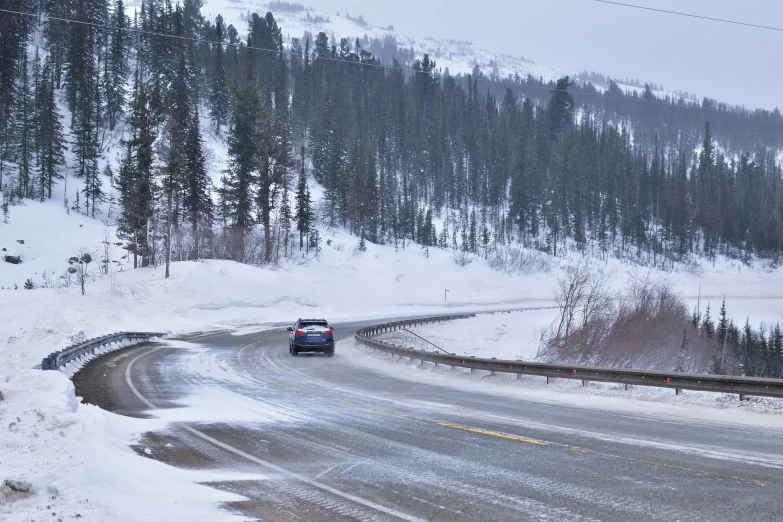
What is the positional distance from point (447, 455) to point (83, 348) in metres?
18.5

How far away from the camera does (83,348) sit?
23.6 m

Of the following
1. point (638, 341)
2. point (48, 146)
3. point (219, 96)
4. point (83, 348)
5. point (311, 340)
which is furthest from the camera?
point (219, 96)

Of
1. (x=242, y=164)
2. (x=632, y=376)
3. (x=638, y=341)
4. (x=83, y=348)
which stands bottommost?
(x=638, y=341)

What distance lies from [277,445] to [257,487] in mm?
2501

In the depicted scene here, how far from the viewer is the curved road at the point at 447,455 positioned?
270 inches

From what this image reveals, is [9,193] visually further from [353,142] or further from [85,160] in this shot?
[353,142]

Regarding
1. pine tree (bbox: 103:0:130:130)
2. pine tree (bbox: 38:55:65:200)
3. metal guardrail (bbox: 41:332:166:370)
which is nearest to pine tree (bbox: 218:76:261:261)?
pine tree (bbox: 38:55:65:200)

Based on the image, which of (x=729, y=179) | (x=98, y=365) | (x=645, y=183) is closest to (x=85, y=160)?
(x=98, y=365)

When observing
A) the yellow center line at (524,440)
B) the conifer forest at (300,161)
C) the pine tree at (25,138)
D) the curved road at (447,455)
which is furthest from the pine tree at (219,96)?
the yellow center line at (524,440)

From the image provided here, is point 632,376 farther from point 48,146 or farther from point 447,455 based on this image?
point 48,146

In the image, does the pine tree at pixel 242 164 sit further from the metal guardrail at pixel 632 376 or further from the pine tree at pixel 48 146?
the metal guardrail at pixel 632 376

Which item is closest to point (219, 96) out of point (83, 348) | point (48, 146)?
point (48, 146)

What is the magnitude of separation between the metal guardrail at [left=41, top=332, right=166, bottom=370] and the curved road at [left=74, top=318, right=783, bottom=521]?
1.60m

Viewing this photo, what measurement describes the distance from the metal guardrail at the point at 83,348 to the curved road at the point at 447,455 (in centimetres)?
160
